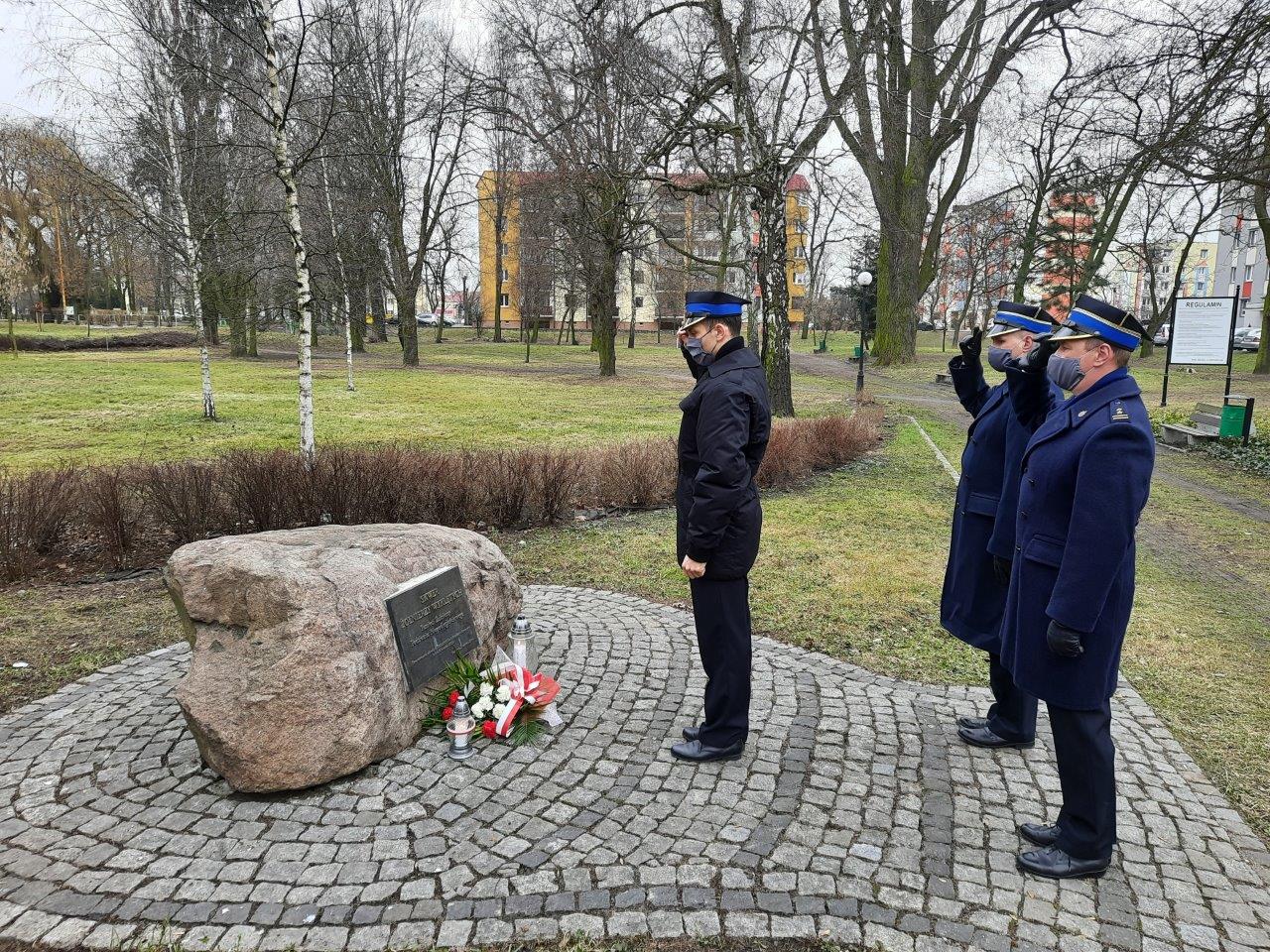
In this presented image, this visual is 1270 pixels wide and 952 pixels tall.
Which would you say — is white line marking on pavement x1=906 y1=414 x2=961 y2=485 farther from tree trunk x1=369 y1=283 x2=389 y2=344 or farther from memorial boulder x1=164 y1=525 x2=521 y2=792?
tree trunk x1=369 y1=283 x2=389 y2=344

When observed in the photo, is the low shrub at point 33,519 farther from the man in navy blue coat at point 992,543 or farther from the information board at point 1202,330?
the information board at point 1202,330

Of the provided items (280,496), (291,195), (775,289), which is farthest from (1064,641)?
(775,289)

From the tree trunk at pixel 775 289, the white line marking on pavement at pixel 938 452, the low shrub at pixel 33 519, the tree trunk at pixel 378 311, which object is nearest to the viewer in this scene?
the low shrub at pixel 33 519

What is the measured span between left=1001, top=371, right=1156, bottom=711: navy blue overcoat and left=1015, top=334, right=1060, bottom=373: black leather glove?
1.19 feet

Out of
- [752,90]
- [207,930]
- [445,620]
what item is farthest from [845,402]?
[207,930]

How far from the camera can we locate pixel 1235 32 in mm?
9586

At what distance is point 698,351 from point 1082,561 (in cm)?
208

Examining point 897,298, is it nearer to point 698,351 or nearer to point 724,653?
point 698,351

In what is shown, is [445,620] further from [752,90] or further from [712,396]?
[752,90]

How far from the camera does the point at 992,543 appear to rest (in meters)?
3.96

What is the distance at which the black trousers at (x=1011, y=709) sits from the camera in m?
4.19

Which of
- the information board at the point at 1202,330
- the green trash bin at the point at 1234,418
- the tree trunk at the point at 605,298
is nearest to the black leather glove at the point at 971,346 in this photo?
the green trash bin at the point at 1234,418

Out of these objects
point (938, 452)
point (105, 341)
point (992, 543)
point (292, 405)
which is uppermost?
point (105, 341)

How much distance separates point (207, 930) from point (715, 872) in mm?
1966
